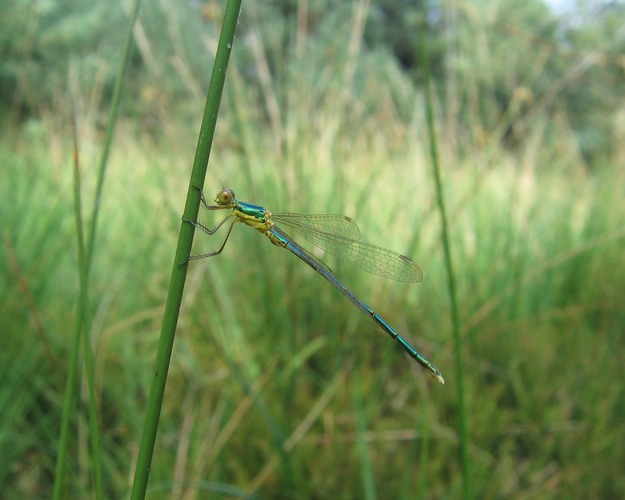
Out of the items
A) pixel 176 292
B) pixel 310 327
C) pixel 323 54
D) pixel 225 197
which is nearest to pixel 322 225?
pixel 225 197

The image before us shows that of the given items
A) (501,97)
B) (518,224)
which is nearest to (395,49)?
(501,97)

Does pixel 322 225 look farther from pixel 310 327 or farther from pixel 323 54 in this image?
pixel 323 54

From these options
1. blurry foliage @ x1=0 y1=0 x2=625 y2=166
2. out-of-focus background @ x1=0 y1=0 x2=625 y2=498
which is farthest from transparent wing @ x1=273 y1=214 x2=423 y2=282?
blurry foliage @ x1=0 y1=0 x2=625 y2=166

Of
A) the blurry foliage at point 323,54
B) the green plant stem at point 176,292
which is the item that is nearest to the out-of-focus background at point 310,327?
the blurry foliage at point 323,54

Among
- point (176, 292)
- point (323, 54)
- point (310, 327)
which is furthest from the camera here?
point (323, 54)

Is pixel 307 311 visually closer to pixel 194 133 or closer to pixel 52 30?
pixel 194 133

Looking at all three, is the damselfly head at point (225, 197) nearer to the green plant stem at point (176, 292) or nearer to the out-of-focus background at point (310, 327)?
the out-of-focus background at point (310, 327)

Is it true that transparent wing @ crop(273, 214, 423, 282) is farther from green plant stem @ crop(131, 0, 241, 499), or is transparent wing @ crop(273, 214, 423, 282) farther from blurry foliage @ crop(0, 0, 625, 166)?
green plant stem @ crop(131, 0, 241, 499)
